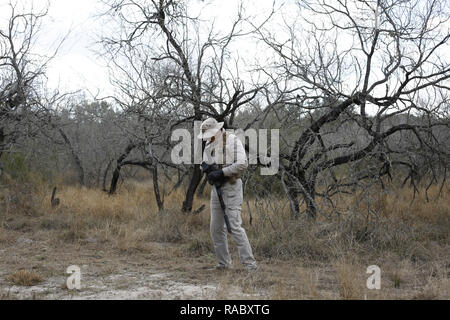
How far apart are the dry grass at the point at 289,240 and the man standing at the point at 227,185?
0.31 meters

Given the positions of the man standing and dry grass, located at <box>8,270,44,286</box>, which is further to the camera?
the man standing

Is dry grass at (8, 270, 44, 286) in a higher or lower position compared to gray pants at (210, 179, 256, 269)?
lower

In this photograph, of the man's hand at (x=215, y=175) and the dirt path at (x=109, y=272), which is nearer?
the dirt path at (x=109, y=272)

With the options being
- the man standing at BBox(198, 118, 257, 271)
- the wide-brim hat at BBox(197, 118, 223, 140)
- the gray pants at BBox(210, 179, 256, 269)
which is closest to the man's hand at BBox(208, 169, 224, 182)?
the man standing at BBox(198, 118, 257, 271)

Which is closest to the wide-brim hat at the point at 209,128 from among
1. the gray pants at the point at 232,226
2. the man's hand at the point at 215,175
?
the man's hand at the point at 215,175

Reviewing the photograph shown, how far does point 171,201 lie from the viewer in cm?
1027

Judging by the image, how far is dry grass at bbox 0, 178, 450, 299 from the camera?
173 inches

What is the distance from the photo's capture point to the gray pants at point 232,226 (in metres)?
5.00

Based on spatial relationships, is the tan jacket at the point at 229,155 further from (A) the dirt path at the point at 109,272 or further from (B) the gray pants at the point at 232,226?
(A) the dirt path at the point at 109,272

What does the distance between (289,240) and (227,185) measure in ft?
4.61

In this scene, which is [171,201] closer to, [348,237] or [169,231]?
[169,231]

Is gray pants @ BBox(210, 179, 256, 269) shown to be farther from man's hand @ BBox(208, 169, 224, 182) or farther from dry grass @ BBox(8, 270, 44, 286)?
dry grass @ BBox(8, 270, 44, 286)
